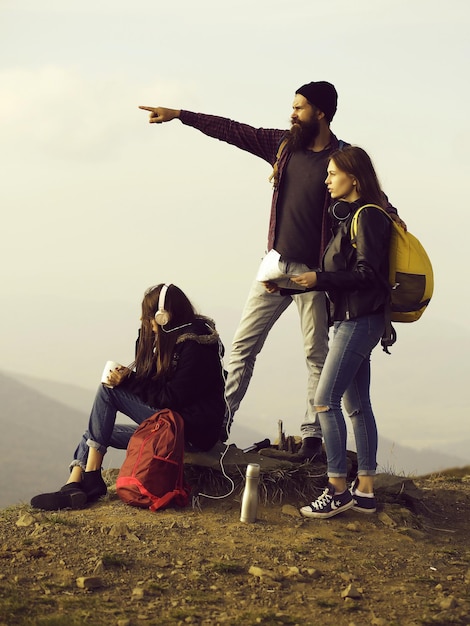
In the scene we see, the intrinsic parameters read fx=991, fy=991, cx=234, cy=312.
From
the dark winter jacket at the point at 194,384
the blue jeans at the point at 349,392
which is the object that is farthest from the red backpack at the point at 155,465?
the blue jeans at the point at 349,392

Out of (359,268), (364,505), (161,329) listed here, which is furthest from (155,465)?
(359,268)

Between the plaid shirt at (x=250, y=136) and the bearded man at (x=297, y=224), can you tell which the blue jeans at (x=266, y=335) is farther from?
the plaid shirt at (x=250, y=136)

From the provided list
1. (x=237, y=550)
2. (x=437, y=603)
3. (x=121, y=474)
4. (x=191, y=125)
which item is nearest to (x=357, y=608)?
(x=437, y=603)

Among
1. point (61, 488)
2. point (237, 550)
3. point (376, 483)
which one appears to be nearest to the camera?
point (237, 550)

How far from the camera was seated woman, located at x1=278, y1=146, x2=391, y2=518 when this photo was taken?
6.91 metres

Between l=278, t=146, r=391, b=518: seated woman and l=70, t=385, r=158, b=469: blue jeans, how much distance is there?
1465mm

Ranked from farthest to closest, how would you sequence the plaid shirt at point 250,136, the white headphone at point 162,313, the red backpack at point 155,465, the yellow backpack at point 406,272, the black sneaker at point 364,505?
1. the plaid shirt at point 250,136
2. the black sneaker at point 364,505
3. the white headphone at point 162,313
4. the red backpack at point 155,465
5. the yellow backpack at point 406,272

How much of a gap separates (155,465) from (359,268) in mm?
2150

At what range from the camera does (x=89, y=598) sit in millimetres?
5895

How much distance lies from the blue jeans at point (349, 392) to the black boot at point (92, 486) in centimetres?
187

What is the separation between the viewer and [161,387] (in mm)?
7637

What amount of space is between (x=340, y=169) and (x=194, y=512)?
2840mm

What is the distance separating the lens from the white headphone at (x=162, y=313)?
7.58m

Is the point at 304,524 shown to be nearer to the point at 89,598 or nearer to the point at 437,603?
the point at 437,603
